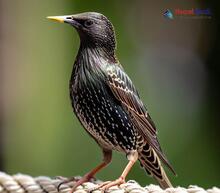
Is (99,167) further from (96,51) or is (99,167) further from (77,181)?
(96,51)

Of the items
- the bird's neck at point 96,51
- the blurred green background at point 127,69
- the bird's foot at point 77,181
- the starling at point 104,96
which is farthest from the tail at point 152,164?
the blurred green background at point 127,69

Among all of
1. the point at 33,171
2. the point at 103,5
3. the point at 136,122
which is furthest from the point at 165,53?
the point at 136,122

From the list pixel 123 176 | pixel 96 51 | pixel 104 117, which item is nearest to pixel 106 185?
pixel 123 176

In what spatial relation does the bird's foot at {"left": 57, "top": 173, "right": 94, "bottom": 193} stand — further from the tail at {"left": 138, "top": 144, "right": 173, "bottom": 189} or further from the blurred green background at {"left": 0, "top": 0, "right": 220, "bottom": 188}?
the blurred green background at {"left": 0, "top": 0, "right": 220, "bottom": 188}

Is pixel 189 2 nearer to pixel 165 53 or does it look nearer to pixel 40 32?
pixel 165 53

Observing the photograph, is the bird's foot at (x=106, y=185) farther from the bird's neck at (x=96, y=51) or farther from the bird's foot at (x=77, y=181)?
the bird's neck at (x=96, y=51)

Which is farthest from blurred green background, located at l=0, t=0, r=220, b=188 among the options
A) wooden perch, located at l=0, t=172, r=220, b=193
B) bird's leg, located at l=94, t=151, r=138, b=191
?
bird's leg, located at l=94, t=151, r=138, b=191
